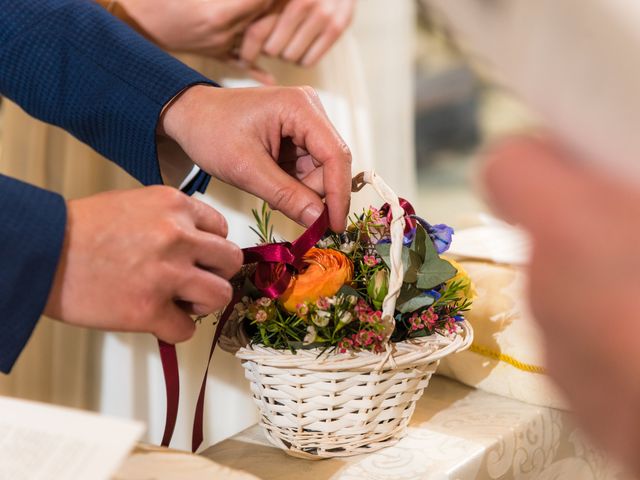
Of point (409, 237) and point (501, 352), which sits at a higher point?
point (409, 237)

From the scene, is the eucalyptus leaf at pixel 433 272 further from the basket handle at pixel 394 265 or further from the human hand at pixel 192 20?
the human hand at pixel 192 20

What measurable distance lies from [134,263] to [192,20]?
1.73 feet

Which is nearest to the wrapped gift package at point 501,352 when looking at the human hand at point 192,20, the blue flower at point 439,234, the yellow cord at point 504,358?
the yellow cord at point 504,358

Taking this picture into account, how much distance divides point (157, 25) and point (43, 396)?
558 millimetres

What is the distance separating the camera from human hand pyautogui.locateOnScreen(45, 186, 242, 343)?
0.58 m

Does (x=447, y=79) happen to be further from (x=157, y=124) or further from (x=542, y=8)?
(x=542, y=8)

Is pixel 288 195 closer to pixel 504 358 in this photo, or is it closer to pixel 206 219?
pixel 206 219

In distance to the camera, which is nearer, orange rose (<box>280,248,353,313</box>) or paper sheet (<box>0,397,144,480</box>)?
paper sheet (<box>0,397,144,480</box>)

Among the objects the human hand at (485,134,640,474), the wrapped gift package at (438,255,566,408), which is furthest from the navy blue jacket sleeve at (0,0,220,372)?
the human hand at (485,134,640,474)

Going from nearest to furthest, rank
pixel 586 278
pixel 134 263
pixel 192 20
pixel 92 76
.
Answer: pixel 586 278 → pixel 134 263 → pixel 92 76 → pixel 192 20

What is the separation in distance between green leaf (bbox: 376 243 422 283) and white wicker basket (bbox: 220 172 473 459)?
4 centimetres

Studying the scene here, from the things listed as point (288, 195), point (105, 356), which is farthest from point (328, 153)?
point (105, 356)

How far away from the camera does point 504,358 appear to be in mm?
890

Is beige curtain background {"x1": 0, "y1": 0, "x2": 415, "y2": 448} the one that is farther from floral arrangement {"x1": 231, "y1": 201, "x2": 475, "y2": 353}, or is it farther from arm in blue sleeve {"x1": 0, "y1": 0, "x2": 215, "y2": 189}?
floral arrangement {"x1": 231, "y1": 201, "x2": 475, "y2": 353}
